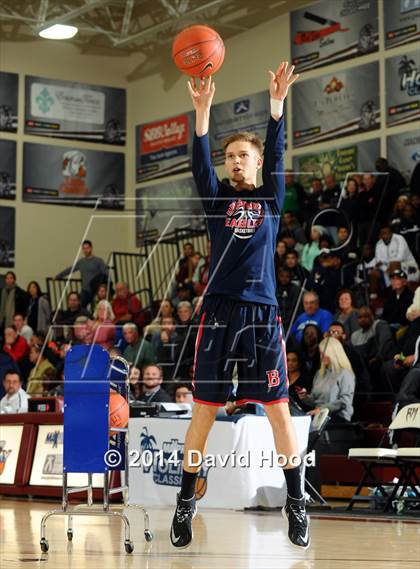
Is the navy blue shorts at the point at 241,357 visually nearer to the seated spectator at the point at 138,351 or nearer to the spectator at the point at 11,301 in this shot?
the seated spectator at the point at 138,351

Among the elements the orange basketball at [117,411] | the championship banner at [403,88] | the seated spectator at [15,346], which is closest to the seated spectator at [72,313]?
the seated spectator at [15,346]

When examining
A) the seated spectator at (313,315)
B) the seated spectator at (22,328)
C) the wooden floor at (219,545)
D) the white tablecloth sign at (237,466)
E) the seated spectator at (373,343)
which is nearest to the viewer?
the wooden floor at (219,545)

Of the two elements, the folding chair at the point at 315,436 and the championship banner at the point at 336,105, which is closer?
the folding chair at the point at 315,436

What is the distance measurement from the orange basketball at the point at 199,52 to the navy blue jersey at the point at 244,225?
2.05ft

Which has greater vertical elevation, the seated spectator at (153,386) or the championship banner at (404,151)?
the championship banner at (404,151)

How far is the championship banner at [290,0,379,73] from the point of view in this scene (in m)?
18.4

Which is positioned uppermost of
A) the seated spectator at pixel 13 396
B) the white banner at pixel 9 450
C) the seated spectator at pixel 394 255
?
the seated spectator at pixel 394 255

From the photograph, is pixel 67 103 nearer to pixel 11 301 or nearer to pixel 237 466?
pixel 11 301

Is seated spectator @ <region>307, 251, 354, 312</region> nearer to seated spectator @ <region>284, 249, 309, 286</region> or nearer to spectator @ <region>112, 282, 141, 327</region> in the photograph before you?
seated spectator @ <region>284, 249, 309, 286</region>

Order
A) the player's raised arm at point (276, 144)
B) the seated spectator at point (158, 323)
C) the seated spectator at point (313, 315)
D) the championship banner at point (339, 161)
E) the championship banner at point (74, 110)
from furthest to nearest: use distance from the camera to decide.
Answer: the championship banner at point (74, 110) < the championship banner at point (339, 161) < the seated spectator at point (158, 323) < the seated spectator at point (313, 315) < the player's raised arm at point (276, 144)

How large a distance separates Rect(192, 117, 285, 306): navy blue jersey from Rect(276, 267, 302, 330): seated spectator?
8967 millimetres

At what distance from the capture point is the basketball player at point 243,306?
5.79 metres

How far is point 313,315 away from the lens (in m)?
14.3

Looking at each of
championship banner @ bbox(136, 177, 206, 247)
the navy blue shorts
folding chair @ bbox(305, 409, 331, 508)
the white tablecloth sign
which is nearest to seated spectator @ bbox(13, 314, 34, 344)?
championship banner @ bbox(136, 177, 206, 247)
